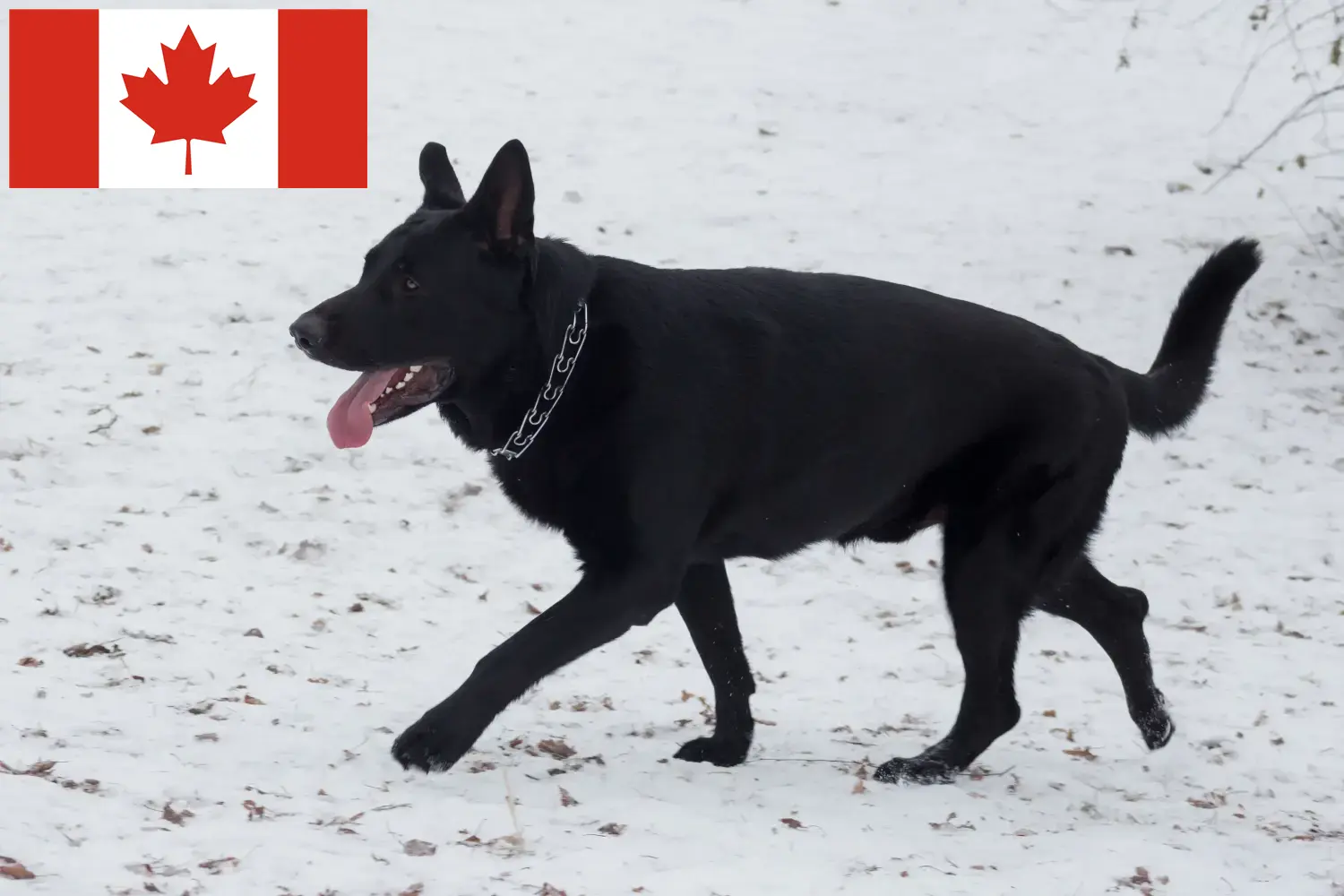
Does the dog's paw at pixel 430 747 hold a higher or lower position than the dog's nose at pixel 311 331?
lower

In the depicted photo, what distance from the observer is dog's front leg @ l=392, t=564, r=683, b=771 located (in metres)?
3.85

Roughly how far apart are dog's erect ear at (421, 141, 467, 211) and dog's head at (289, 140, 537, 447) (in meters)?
0.40

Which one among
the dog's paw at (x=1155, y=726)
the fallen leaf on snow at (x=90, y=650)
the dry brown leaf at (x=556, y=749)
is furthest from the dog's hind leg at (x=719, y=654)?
the fallen leaf on snow at (x=90, y=650)

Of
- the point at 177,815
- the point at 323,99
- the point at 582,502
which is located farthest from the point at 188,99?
the point at 177,815

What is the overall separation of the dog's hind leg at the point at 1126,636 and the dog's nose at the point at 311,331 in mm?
2572

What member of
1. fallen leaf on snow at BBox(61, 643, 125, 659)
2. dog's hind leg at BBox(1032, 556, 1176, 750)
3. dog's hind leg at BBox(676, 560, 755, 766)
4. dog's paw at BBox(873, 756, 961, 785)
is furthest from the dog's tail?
fallen leaf on snow at BBox(61, 643, 125, 659)

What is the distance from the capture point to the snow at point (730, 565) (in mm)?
3617

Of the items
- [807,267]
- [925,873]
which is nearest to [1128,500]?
[807,267]

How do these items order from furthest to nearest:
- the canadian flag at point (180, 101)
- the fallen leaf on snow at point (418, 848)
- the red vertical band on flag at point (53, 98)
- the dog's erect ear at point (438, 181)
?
the canadian flag at point (180, 101), the red vertical band on flag at point (53, 98), the dog's erect ear at point (438, 181), the fallen leaf on snow at point (418, 848)

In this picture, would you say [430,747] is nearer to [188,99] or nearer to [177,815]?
[177,815]

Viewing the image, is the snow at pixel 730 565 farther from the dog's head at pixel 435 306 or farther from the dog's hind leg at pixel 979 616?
the dog's head at pixel 435 306

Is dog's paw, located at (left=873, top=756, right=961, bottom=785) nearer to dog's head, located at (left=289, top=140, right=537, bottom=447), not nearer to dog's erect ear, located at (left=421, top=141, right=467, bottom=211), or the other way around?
dog's head, located at (left=289, top=140, right=537, bottom=447)

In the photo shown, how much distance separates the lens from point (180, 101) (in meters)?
11.6

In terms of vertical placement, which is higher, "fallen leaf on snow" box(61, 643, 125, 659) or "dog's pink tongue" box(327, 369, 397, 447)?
"dog's pink tongue" box(327, 369, 397, 447)
